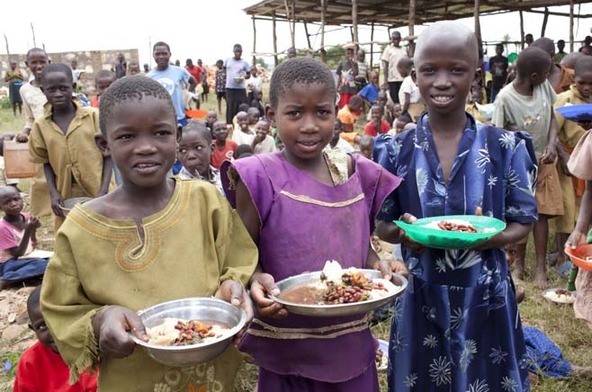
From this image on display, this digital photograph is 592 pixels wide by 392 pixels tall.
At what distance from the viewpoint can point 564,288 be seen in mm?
4254

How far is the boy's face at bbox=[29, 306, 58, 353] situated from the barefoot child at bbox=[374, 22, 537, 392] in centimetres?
145

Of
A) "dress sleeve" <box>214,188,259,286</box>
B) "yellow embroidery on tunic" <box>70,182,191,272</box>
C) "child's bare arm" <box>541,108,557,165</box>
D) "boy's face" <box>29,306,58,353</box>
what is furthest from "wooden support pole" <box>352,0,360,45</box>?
"yellow embroidery on tunic" <box>70,182,191,272</box>

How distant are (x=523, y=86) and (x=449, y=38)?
8.88 feet

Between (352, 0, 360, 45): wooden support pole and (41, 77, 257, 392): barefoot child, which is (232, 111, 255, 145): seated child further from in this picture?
(352, 0, 360, 45): wooden support pole

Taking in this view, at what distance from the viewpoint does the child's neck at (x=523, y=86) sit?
4302mm

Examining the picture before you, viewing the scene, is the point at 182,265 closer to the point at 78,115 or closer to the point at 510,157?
the point at 510,157

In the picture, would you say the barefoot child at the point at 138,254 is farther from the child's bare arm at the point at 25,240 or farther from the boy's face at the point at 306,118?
the child's bare arm at the point at 25,240

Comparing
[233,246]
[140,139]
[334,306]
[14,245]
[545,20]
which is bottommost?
[14,245]

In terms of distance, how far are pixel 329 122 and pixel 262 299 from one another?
2.12ft

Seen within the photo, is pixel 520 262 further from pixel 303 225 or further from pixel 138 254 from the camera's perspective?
pixel 138 254

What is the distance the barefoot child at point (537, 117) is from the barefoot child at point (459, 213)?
8.05ft

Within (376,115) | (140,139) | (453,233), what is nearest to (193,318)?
(140,139)

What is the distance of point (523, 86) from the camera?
4316mm

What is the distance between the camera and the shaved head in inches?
76.0
